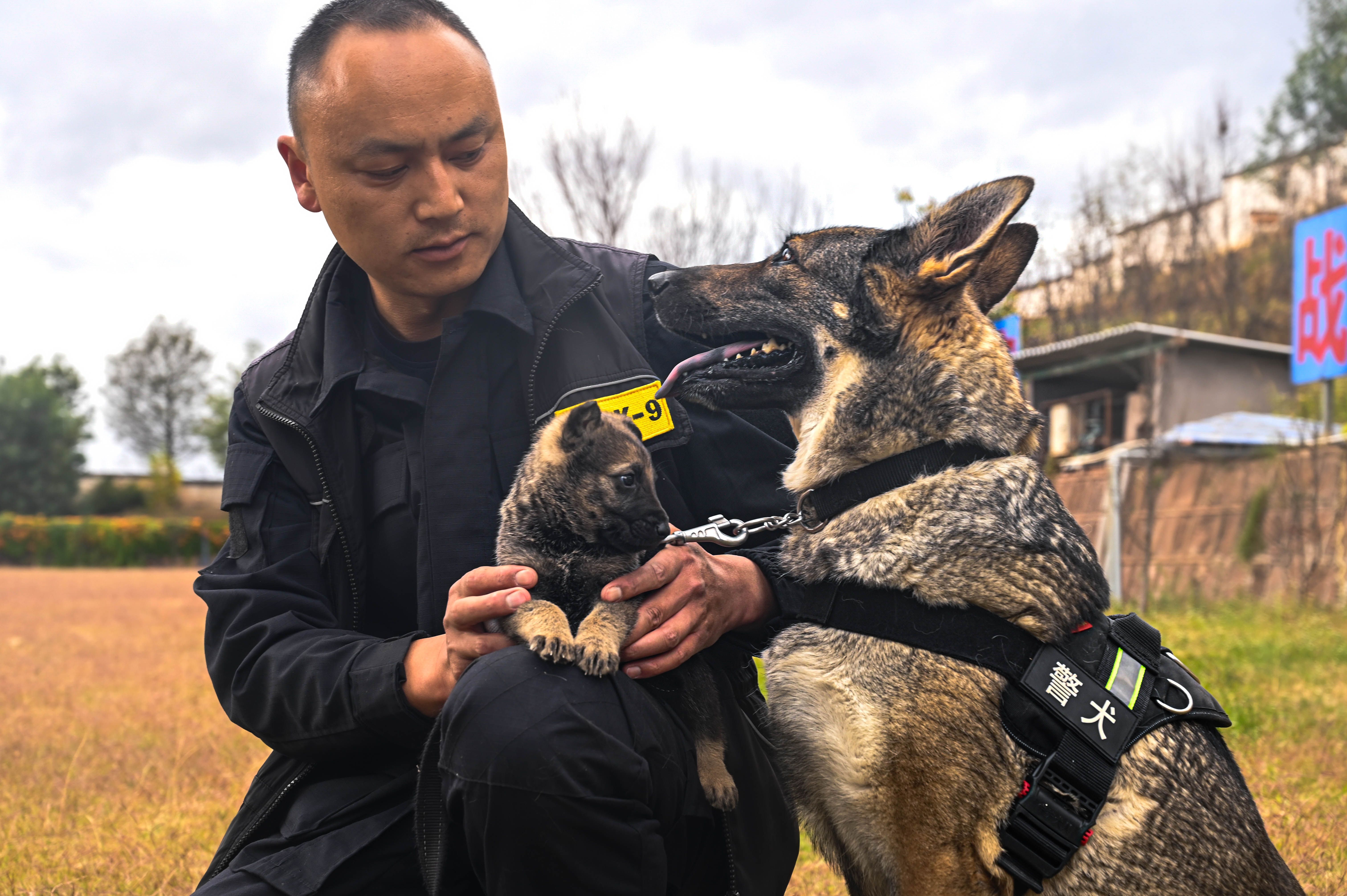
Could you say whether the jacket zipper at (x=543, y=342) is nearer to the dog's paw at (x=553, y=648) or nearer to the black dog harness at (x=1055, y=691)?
the dog's paw at (x=553, y=648)

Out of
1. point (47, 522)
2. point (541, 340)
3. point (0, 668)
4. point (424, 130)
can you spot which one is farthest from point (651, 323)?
point (47, 522)

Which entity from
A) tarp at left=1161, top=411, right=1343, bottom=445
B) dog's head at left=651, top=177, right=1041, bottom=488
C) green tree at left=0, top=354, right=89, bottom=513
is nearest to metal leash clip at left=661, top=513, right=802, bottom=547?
dog's head at left=651, top=177, right=1041, bottom=488

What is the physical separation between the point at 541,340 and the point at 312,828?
1.45 m

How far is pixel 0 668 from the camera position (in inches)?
420

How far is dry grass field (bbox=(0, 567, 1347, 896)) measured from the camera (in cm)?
406

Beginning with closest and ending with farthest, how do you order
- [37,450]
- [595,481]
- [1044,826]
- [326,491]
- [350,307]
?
[1044,826] < [595,481] < [326,491] < [350,307] < [37,450]

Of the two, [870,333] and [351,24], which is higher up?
[351,24]

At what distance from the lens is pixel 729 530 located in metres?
2.91

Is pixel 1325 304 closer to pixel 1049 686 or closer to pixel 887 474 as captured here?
pixel 887 474

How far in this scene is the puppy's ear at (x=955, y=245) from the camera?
2.71 metres

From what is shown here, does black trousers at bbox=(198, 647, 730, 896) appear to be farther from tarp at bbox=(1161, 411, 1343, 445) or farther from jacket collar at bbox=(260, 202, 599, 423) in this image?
tarp at bbox=(1161, 411, 1343, 445)

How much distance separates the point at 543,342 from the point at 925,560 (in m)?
1.20

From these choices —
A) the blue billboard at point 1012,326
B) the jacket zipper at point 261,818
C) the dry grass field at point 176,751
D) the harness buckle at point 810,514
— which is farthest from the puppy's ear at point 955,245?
the blue billboard at point 1012,326

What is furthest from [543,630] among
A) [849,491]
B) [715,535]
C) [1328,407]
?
[1328,407]
